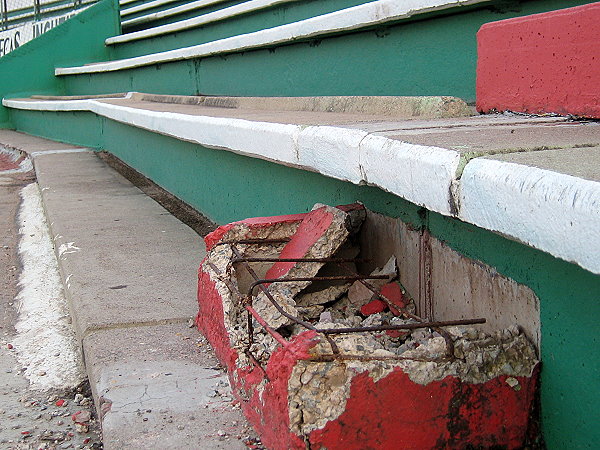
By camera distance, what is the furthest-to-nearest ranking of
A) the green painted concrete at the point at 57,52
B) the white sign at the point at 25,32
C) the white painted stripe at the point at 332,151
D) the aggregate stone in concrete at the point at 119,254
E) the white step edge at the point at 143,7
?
the white sign at the point at 25,32 < the green painted concrete at the point at 57,52 < the white step edge at the point at 143,7 < the aggregate stone in concrete at the point at 119,254 < the white painted stripe at the point at 332,151

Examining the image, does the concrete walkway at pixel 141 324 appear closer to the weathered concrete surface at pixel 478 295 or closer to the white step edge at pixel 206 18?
the weathered concrete surface at pixel 478 295

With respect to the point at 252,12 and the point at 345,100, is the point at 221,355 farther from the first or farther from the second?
the point at 252,12

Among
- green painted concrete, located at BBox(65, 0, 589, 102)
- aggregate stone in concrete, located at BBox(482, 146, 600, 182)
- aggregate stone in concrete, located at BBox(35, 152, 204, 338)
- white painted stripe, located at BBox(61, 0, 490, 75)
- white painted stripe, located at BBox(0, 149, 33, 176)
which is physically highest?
white painted stripe, located at BBox(61, 0, 490, 75)

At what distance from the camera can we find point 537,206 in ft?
3.62

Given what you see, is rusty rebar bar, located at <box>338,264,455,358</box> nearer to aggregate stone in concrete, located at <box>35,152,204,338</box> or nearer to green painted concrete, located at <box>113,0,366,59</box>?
aggregate stone in concrete, located at <box>35,152,204,338</box>

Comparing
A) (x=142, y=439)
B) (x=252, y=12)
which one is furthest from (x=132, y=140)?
(x=142, y=439)

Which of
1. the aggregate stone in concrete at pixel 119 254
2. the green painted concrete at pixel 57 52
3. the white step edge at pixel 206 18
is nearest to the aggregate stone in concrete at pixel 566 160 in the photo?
the aggregate stone in concrete at pixel 119 254

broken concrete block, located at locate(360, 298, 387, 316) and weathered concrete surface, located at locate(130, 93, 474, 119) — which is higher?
weathered concrete surface, located at locate(130, 93, 474, 119)

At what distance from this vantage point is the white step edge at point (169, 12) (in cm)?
687

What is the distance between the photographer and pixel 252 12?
537 cm

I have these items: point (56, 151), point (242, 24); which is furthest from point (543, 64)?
point (56, 151)

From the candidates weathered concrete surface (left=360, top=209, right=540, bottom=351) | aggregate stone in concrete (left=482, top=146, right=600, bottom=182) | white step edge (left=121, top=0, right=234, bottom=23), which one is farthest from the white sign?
aggregate stone in concrete (left=482, top=146, right=600, bottom=182)

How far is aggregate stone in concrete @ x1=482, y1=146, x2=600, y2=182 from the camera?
44.8 inches

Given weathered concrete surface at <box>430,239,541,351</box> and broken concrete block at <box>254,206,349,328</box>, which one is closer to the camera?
weathered concrete surface at <box>430,239,541,351</box>
